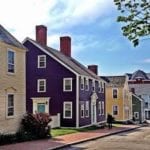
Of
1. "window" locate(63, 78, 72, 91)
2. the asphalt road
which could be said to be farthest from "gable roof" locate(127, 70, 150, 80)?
the asphalt road

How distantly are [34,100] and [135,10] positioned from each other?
32.9 metres

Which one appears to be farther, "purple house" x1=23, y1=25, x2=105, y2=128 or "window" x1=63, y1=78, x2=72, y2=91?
"window" x1=63, y1=78, x2=72, y2=91

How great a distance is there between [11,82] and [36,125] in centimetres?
333

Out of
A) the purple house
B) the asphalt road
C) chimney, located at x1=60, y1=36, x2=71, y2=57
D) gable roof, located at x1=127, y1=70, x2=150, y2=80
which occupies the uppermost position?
gable roof, located at x1=127, y1=70, x2=150, y2=80

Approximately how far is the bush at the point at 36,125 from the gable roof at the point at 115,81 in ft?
128

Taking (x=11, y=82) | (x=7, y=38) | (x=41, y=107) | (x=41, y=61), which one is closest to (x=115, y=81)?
(x=41, y=107)

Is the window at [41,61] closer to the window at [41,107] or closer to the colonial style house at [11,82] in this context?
the window at [41,107]

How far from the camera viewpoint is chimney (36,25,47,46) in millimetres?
46906

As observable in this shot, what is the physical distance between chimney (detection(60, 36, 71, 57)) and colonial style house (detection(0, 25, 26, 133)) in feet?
72.0

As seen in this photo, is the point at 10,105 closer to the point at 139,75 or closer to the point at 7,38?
the point at 7,38

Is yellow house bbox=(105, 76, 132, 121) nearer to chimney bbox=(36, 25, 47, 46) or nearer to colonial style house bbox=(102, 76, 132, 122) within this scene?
colonial style house bbox=(102, 76, 132, 122)

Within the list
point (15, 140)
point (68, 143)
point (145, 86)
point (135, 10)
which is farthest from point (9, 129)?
point (145, 86)

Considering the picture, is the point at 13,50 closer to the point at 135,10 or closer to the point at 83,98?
the point at 135,10

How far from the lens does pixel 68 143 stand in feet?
83.8
